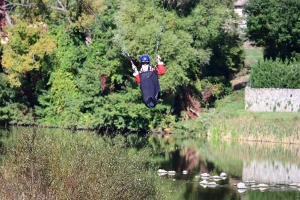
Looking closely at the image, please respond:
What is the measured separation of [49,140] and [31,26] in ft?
94.5

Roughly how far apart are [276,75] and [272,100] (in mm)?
1907

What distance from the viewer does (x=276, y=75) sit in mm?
45156

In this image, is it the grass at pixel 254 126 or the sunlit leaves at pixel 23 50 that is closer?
the grass at pixel 254 126

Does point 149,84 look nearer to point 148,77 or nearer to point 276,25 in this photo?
point 148,77

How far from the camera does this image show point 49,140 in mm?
18203

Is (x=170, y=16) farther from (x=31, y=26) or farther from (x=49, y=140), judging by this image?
(x=49, y=140)

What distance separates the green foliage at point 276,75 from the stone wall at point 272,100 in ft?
3.43

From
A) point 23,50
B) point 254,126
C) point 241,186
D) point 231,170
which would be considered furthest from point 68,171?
point 23,50

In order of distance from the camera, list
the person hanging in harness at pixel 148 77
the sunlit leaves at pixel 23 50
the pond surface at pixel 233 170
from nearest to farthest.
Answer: the person hanging in harness at pixel 148 77, the pond surface at pixel 233 170, the sunlit leaves at pixel 23 50

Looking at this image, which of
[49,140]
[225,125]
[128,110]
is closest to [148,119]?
[128,110]

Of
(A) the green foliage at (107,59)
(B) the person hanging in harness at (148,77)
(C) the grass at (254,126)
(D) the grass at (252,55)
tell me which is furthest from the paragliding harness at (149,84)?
(D) the grass at (252,55)

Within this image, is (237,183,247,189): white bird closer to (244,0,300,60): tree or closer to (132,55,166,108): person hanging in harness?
(132,55,166,108): person hanging in harness

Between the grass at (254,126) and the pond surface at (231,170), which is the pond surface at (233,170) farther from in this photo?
the grass at (254,126)

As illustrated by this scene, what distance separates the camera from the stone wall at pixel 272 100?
43.5 metres
